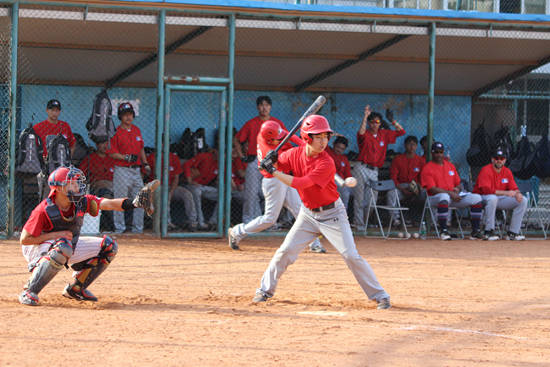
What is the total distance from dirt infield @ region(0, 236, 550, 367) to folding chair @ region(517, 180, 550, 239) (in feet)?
10.6

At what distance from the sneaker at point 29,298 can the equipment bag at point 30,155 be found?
16.8ft

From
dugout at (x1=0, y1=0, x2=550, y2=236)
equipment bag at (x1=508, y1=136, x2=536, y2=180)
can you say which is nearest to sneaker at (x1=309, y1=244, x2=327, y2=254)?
dugout at (x1=0, y1=0, x2=550, y2=236)

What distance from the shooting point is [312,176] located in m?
6.27

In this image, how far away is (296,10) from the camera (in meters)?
11.4

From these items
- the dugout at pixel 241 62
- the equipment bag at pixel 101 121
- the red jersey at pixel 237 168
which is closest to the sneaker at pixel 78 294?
the dugout at pixel 241 62

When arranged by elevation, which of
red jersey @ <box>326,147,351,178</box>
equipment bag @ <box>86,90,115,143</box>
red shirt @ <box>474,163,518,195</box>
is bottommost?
red shirt @ <box>474,163,518,195</box>

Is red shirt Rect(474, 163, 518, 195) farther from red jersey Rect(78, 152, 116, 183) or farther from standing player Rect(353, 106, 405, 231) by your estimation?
red jersey Rect(78, 152, 116, 183)

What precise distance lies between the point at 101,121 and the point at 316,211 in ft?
18.8

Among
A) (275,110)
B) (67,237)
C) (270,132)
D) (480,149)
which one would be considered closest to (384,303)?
(67,237)

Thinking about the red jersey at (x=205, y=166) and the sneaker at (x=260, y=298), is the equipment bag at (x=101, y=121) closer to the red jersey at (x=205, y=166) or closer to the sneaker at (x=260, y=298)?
the red jersey at (x=205, y=166)

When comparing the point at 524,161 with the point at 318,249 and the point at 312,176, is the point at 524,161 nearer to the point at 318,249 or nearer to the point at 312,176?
the point at 318,249

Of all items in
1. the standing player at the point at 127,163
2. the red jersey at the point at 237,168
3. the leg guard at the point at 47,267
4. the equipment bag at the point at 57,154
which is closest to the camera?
the leg guard at the point at 47,267

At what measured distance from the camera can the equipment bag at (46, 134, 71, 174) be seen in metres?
10.8

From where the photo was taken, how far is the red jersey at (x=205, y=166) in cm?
1304
